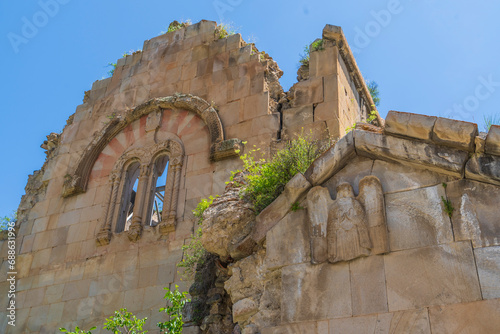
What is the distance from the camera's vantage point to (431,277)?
4512 mm

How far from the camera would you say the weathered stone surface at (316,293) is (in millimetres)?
4766

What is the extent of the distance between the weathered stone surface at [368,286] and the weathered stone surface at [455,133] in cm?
124

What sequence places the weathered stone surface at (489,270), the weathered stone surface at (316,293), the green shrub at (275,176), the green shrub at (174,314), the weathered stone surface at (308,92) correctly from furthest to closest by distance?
1. the weathered stone surface at (308,92)
2. the green shrub at (174,314)
3. the green shrub at (275,176)
4. the weathered stone surface at (316,293)
5. the weathered stone surface at (489,270)

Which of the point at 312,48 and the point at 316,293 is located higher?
the point at 312,48

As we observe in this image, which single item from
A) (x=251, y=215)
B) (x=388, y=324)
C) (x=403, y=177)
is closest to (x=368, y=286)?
(x=388, y=324)

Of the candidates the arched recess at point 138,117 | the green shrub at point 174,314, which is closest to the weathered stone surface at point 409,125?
the green shrub at point 174,314

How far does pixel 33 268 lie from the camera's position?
10.1 meters

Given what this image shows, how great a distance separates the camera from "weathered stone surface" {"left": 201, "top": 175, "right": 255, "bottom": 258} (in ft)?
19.2

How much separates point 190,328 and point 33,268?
498cm

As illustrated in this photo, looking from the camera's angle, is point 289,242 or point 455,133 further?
point 289,242

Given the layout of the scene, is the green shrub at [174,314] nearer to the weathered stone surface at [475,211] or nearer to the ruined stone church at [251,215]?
the ruined stone church at [251,215]

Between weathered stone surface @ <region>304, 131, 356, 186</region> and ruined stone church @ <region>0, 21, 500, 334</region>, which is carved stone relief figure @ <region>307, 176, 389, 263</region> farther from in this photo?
weathered stone surface @ <region>304, 131, 356, 186</region>

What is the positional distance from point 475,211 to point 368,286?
44.6 inches

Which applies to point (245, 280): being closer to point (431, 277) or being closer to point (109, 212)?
point (431, 277)
